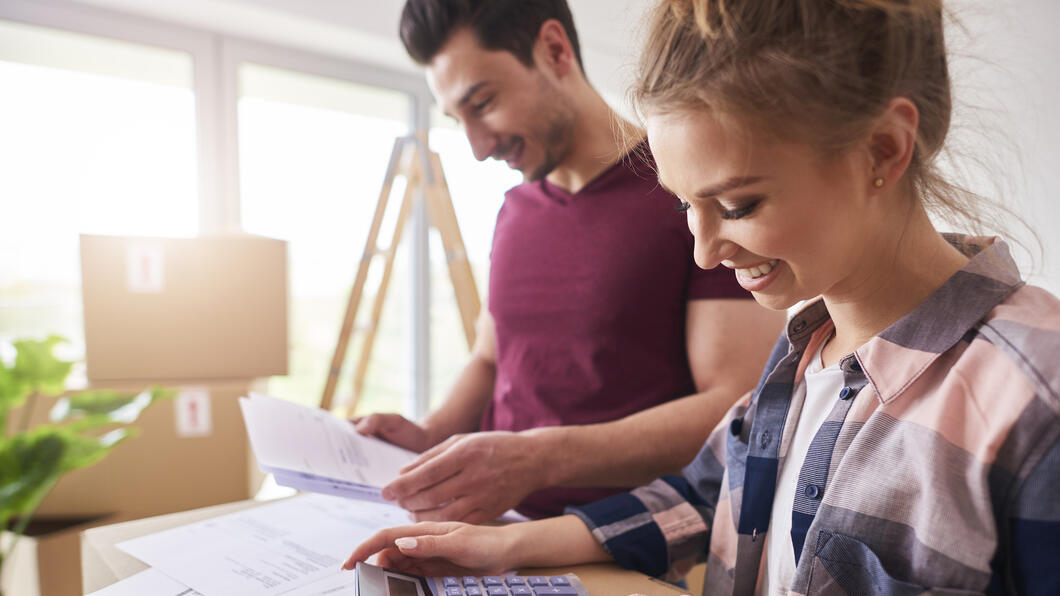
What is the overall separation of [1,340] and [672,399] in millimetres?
1915

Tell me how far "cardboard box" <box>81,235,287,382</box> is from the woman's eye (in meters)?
1.44

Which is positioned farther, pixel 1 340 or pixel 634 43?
pixel 1 340

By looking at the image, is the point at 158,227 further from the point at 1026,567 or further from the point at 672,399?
the point at 1026,567

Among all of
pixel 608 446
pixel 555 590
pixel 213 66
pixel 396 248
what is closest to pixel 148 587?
pixel 555 590

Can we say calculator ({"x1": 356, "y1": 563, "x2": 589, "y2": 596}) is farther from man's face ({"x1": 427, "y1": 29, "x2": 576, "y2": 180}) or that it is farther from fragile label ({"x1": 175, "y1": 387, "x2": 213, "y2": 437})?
fragile label ({"x1": 175, "y1": 387, "x2": 213, "y2": 437})

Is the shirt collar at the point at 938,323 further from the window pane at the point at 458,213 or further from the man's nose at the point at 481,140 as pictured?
the window pane at the point at 458,213

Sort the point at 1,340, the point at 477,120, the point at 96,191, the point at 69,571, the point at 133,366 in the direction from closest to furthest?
the point at 477,120, the point at 69,571, the point at 133,366, the point at 1,340, the point at 96,191

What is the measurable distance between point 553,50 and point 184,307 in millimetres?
1113

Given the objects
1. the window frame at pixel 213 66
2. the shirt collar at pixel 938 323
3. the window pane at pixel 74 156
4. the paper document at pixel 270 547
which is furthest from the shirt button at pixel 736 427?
the window pane at pixel 74 156

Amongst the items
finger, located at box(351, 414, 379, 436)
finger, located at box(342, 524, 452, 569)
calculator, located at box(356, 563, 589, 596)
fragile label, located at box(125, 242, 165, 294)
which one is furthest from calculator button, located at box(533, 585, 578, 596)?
fragile label, located at box(125, 242, 165, 294)

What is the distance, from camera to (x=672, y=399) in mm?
965

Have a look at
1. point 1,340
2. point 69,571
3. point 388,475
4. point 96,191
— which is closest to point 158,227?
point 96,191

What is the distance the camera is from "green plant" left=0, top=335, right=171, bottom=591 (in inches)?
11.1

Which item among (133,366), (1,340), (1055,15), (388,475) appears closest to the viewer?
(388,475)
